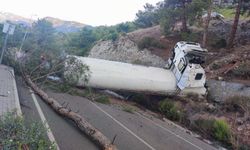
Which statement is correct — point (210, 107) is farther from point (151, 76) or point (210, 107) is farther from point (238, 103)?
point (151, 76)

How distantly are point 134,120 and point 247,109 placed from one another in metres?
5.26

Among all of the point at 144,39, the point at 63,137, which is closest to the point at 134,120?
the point at 63,137

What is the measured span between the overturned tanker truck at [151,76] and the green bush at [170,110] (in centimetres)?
87

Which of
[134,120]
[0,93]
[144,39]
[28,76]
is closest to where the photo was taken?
[0,93]

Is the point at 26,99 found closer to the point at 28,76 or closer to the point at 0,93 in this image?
the point at 0,93

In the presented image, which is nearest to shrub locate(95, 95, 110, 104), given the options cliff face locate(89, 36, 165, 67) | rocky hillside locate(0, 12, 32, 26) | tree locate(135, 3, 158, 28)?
cliff face locate(89, 36, 165, 67)

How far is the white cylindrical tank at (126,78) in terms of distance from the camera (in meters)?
20.9

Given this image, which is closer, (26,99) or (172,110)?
(26,99)

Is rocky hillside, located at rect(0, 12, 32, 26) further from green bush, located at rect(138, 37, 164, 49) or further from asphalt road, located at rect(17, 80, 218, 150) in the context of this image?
asphalt road, located at rect(17, 80, 218, 150)

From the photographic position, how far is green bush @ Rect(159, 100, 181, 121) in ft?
64.5

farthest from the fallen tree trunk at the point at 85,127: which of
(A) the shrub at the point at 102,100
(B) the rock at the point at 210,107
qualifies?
(B) the rock at the point at 210,107

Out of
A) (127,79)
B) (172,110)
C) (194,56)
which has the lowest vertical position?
(172,110)

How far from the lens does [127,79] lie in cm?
2116

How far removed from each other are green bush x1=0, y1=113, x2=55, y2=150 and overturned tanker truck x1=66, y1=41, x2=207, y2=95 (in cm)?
1315
